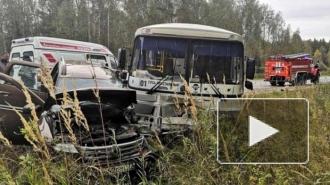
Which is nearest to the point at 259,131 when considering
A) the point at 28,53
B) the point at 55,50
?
the point at 55,50

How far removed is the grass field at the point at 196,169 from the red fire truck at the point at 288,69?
26.7m

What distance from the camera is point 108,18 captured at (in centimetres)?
6331

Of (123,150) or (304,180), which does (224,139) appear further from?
(123,150)

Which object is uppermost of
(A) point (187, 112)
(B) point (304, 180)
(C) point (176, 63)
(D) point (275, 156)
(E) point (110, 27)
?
(E) point (110, 27)

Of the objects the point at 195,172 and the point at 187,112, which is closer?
the point at 195,172

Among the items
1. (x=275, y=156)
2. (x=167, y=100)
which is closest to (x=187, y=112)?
(x=275, y=156)

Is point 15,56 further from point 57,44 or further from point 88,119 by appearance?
point 88,119

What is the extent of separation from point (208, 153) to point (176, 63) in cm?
404

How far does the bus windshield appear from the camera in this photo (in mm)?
8039

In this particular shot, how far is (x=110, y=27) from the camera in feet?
207

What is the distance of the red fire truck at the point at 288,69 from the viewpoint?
31.3m

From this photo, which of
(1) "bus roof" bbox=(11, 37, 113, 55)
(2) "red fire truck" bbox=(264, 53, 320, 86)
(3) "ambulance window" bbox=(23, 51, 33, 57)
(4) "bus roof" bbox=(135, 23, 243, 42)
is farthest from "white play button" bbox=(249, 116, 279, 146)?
(2) "red fire truck" bbox=(264, 53, 320, 86)

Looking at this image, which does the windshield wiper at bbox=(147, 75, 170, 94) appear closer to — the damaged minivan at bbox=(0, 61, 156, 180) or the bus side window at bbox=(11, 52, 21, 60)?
the damaged minivan at bbox=(0, 61, 156, 180)

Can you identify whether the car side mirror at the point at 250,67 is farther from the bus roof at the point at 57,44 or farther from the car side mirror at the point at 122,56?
the bus roof at the point at 57,44
